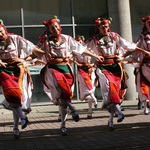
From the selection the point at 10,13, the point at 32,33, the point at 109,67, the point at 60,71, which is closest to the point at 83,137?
the point at 60,71

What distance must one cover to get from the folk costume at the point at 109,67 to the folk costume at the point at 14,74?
1.41 metres

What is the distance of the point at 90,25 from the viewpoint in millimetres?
16734

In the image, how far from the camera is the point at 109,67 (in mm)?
7109

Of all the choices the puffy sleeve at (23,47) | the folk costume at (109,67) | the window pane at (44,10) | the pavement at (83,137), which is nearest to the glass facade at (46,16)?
A: the window pane at (44,10)

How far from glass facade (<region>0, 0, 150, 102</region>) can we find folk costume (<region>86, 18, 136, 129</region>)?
29.3 feet

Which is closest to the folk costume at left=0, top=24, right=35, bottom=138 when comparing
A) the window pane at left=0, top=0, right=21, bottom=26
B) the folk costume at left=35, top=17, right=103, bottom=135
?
the folk costume at left=35, top=17, right=103, bottom=135

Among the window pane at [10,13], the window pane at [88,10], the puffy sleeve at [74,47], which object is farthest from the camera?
the window pane at [88,10]

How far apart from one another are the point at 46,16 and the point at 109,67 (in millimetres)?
9753

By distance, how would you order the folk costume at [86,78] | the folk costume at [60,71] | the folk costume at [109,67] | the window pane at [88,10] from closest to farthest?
the folk costume at [60,71], the folk costume at [109,67], the folk costume at [86,78], the window pane at [88,10]

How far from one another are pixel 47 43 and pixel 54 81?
0.76 meters

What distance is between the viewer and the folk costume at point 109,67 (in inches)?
273

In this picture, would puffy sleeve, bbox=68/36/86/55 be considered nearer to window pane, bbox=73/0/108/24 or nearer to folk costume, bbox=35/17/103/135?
folk costume, bbox=35/17/103/135

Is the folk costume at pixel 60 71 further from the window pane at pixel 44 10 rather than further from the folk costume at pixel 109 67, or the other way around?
the window pane at pixel 44 10

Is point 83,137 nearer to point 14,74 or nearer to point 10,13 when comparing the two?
point 14,74
